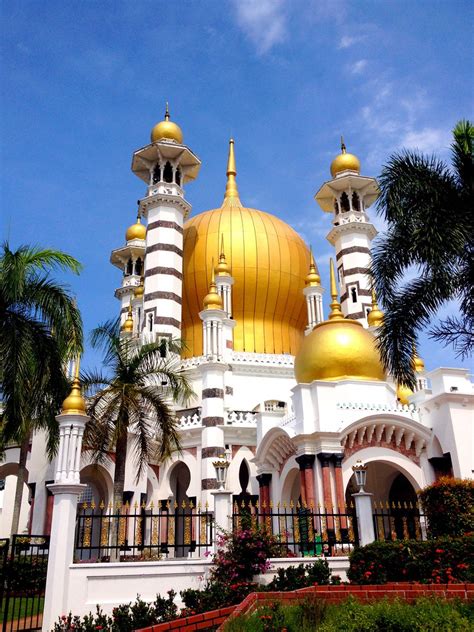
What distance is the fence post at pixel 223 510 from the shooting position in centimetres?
1385

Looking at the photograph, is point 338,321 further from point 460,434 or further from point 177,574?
point 177,574

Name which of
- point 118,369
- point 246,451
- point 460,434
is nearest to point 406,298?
point 460,434

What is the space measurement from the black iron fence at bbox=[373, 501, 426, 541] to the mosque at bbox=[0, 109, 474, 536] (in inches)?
52.2

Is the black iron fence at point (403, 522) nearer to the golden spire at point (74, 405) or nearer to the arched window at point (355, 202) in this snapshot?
the golden spire at point (74, 405)

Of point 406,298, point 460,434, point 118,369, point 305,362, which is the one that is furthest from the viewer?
point 305,362

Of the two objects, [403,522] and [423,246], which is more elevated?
[423,246]

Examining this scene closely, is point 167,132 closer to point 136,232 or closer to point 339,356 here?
point 136,232

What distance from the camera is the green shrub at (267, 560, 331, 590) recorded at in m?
12.0

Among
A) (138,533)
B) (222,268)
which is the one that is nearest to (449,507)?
(138,533)

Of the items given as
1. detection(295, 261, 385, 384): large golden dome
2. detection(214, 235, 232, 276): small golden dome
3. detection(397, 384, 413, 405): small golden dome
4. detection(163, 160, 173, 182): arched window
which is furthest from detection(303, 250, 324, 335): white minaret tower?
detection(295, 261, 385, 384): large golden dome

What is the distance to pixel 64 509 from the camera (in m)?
12.2

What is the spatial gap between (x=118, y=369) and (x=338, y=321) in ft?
31.4

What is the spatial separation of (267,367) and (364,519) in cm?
1775

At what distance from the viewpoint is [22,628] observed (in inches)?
458
